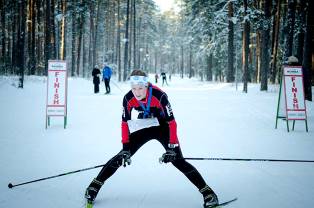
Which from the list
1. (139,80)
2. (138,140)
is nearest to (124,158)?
(138,140)

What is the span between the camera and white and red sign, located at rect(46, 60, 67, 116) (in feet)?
34.2

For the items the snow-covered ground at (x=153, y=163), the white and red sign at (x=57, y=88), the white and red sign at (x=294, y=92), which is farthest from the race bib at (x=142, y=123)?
the white and red sign at (x=294, y=92)

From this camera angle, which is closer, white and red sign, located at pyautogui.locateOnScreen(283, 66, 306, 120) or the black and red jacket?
the black and red jacket

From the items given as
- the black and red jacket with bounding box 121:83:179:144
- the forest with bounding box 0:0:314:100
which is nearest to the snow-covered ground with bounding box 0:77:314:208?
the black and red jacket with bounding box 121:83:179:144

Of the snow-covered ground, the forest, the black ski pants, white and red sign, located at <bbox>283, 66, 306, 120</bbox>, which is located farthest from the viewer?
the forest

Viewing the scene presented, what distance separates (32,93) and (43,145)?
46.3 ft

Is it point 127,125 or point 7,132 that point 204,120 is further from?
point 127,125

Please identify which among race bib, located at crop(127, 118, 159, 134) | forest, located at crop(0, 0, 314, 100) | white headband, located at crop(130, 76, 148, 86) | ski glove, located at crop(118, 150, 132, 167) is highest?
forest, located at crop(0, 0, 314, 100)

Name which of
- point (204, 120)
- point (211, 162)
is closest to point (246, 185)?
point (211, 162)

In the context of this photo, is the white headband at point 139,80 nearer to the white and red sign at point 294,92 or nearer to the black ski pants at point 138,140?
the black ski pants at point 138,140

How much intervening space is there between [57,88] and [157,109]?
6933mm

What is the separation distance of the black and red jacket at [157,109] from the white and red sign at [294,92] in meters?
6.96

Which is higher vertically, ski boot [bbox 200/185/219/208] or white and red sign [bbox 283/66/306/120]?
white and red sign [bbox 283/66/306/120]

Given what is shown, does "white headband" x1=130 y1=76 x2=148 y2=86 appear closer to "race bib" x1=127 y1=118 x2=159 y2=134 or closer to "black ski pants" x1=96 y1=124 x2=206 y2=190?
"race bib" x1=127 y1=118 x2=159 y2=134
